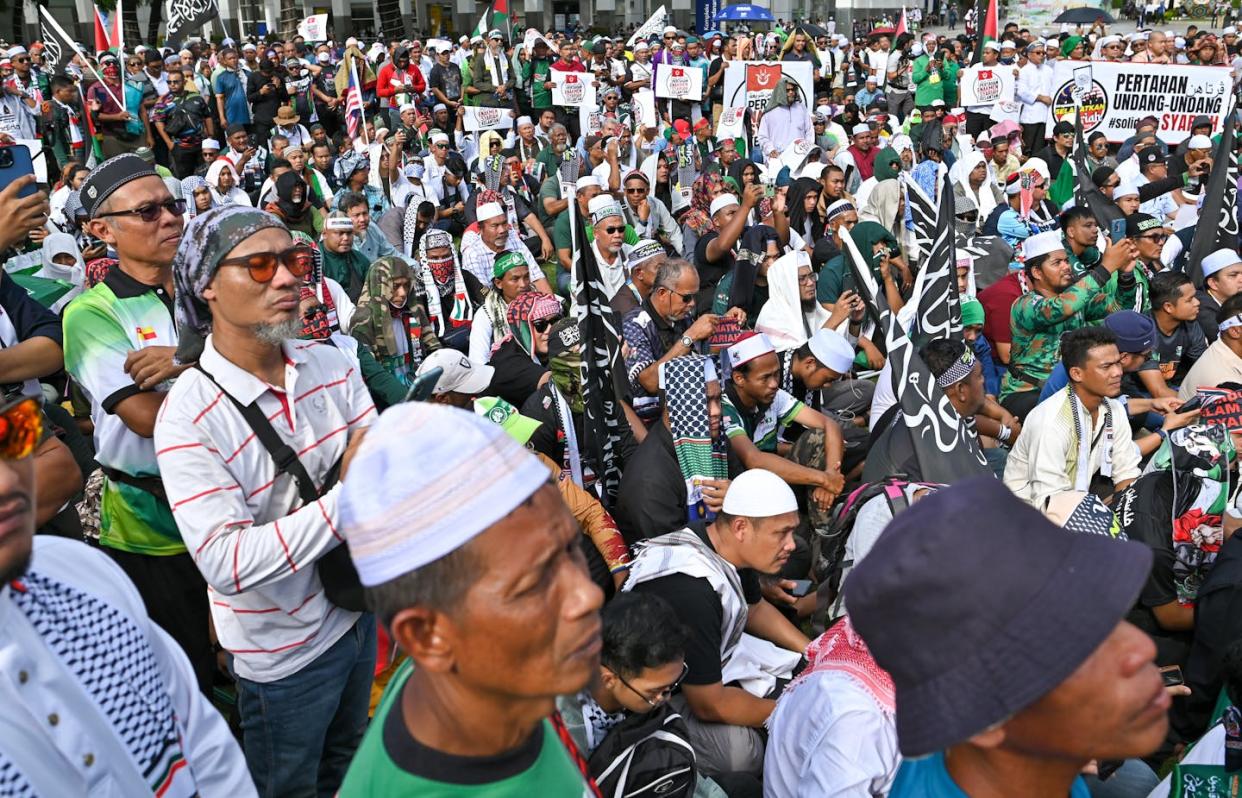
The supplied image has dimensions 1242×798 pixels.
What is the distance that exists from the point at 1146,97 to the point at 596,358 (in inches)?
442

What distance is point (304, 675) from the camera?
7.84 feet

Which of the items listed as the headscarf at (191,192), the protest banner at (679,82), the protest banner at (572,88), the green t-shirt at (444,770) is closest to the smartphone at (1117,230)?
the protest banner at (679,82)

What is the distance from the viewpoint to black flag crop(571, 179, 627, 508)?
4609 mm

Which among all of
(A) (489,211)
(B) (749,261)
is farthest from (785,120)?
(A) (489,211)

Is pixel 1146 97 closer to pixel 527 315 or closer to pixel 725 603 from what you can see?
pixel 527 315

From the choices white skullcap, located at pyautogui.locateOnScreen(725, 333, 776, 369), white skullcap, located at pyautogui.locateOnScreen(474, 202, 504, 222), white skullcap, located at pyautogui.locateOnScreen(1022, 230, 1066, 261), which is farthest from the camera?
white skullcap, located at pyautogui.locateOnScreen(474, 202, 504, 222)

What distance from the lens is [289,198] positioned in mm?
8500

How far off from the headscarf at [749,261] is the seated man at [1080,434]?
2.61m

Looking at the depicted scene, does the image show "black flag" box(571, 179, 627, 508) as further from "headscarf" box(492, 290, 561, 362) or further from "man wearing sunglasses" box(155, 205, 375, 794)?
"man wearing sunglasses" box(155, 205, 375, 794)

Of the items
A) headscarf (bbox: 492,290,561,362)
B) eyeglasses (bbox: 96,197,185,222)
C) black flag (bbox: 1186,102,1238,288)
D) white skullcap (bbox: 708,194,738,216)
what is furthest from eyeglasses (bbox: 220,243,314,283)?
black flag (bbox: 1186,102,1238,288)

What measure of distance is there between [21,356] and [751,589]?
260 cm

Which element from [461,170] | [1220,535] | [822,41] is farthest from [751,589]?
[822,41]

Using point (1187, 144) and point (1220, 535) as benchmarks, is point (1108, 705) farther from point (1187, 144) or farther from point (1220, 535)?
point (1187, 144)

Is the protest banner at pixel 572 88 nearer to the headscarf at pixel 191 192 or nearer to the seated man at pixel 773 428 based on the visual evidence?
the headscarf at pixel 191 192
